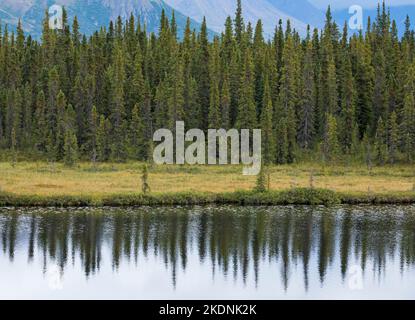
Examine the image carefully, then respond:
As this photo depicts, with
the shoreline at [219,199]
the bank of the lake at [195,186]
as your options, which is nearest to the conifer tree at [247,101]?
the bank of the lake at [195,186]

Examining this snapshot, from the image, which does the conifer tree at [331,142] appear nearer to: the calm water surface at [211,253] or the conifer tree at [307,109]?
the conifer tree at [307,109]

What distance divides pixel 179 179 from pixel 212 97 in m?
30.0

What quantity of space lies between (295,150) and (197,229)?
48775 mm

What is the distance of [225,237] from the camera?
4703 centimetres

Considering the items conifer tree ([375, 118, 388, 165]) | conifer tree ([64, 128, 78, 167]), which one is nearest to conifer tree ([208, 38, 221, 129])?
conifer tree ([64, 128, 78, 167])

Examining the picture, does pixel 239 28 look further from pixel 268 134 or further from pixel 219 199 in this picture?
pixel 219 199

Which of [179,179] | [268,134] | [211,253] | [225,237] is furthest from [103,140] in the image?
[211,253]

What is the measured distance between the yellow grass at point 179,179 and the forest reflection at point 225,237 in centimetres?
748

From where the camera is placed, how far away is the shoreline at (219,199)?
193 feet

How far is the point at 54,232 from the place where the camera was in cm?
4775

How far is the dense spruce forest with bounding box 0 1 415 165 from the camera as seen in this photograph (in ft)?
313

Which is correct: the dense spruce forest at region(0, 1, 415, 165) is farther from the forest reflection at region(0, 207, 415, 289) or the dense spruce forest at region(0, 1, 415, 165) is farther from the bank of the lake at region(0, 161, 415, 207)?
the forest reflection at region(0, 207, 415, 289)

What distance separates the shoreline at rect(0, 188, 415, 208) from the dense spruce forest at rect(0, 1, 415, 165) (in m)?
28.3
